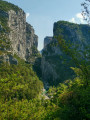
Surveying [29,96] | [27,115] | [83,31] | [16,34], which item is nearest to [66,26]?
[83,31]

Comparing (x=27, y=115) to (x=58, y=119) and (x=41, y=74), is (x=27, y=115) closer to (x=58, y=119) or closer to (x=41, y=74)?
(x=58, y=119)

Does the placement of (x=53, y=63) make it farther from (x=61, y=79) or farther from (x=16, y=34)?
(x=16, y=34)

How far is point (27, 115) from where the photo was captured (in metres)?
14.3

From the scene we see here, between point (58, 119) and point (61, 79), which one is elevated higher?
point (58, 119)

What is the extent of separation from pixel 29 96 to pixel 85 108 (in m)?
57.3

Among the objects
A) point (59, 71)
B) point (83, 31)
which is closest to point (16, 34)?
point (59, 71)

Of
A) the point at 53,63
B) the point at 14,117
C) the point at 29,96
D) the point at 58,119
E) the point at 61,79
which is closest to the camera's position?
the point at 58,119

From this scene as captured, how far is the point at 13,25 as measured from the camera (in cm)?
17700

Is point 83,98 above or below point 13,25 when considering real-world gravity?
below

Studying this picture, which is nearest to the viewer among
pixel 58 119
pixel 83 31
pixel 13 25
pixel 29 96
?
pixel 58 119

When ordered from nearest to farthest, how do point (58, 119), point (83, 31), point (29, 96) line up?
1. point (58, 119)
2. point (29, 96)
3. point (83, 31)

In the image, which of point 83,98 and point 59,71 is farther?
point 59,71

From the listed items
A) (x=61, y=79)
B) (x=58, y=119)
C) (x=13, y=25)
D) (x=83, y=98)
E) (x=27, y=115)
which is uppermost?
(x=13, y=25)

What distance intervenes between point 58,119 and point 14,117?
5.25 meters
